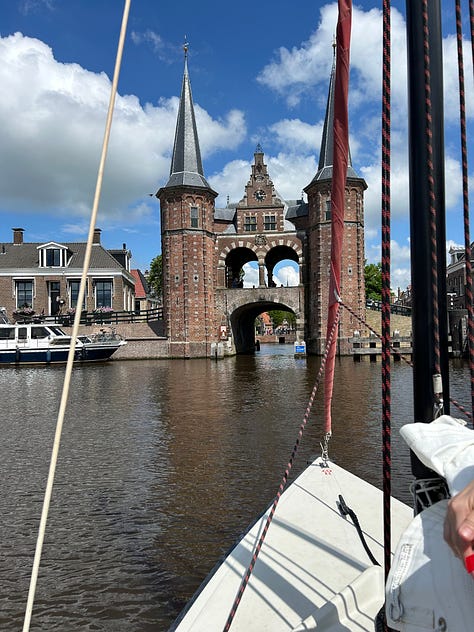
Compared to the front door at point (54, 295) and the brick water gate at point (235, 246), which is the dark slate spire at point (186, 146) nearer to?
the brick water gate at point (235, 246)

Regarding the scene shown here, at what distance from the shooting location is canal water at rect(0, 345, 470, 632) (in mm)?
4285

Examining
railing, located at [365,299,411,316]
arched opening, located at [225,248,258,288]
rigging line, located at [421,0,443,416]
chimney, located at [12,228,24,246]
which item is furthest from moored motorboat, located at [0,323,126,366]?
rigging line, located at [421,0,443,416]

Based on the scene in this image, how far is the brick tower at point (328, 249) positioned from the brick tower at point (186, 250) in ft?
23.7

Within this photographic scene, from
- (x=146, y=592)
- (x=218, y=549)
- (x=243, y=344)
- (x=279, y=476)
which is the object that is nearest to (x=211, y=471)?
(x=279, y=476)

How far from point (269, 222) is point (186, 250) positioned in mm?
7138

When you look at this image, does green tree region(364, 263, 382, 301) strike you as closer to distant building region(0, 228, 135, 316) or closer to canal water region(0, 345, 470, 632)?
distant building region(0, 228, 135, 316)

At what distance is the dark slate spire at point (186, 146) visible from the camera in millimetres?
35031

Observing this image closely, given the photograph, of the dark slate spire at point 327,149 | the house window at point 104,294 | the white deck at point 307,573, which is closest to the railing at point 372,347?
the dark slate spire at point 327,149

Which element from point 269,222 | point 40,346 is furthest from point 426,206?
point 269,222

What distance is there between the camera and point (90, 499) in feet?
21.2

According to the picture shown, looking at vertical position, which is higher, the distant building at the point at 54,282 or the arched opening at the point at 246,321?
the distant building at the point at 54,282

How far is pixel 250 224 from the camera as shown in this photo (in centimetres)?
3784

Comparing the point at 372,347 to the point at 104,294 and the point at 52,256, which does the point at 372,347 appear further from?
the point at 52,256

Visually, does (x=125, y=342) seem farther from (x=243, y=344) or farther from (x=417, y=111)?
(x=417, y=111)
